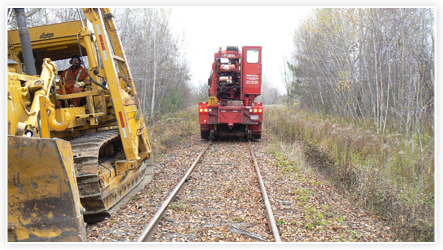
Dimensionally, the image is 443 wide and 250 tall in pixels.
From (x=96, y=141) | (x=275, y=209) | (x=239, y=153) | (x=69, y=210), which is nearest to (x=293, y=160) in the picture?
(x=239, y=153)

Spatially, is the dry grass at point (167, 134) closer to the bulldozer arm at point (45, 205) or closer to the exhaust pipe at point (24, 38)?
the exhaust pipe at point (24, 38)

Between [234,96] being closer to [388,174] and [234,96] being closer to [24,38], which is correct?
[388,174]

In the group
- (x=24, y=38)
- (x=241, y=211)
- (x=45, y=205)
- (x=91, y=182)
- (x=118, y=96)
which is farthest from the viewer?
(x=118, y=96)

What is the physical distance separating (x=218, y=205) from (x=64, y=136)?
2808 millimetres

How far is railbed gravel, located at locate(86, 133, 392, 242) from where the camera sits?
14.0ft

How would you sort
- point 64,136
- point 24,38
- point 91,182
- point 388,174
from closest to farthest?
point 91,182, point 24,38, point 64,136, point 388,174

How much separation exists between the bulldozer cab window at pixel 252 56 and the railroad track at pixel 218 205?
18.5 ft

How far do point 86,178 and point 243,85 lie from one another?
9584 mm

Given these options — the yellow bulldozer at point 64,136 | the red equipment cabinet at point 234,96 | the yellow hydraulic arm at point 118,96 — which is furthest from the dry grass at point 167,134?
the yellow hydraulic arm at point 118,96

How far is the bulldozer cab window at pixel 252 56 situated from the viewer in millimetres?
13095

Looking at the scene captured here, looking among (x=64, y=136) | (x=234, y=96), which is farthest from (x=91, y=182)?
(x=234, y=96)

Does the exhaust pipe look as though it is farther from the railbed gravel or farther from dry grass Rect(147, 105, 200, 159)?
dry grass Rect(147, 105, 200, 159)

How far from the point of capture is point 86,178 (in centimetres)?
440

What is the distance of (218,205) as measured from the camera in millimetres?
5555
